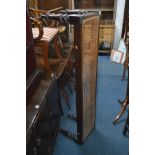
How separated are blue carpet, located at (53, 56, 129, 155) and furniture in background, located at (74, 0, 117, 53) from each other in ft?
4.20

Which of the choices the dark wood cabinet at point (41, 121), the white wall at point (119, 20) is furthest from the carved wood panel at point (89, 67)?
the white wall at point (119, 20)

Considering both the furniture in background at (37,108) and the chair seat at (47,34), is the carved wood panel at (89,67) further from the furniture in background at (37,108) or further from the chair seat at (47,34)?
the chair seat at (47,34)

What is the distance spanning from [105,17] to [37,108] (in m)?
3.30

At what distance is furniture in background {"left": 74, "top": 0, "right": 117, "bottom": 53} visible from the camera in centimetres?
369

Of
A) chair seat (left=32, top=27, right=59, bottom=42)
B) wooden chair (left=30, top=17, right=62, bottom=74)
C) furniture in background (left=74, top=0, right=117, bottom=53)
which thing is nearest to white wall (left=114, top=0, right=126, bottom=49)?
furniture in background (left=74, top=0, right=117, bottom=53)

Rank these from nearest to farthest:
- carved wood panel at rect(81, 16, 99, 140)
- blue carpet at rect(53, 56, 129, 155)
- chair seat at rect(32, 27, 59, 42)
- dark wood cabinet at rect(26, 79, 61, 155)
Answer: dark wood cabinet at rect(26, 79, 61, 155) < carved wood panel at rect(81, 16, 99, 140) < blue carpet at rect(53, 56, 129, 155) < chair seat at rect(32, 27, 59, 42)

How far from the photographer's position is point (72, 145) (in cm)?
175

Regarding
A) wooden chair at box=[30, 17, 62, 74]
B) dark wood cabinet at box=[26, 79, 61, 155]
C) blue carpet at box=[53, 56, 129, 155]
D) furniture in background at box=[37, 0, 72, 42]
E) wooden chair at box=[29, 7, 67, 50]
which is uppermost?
furniture in background at box=[37, 0, 72, 42]

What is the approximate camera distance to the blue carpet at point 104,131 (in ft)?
5.57

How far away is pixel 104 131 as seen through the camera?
192cm

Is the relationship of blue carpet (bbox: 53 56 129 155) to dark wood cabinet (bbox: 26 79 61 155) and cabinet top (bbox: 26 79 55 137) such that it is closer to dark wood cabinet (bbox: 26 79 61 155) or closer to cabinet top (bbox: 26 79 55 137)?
dark wood cabinet (bbox: 26 79 61 155)
